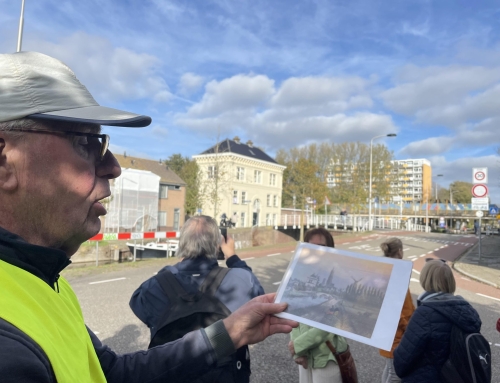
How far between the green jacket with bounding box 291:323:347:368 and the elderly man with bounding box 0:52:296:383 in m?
2.18

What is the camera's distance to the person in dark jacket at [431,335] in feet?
8.44

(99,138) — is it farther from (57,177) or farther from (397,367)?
(397,367)

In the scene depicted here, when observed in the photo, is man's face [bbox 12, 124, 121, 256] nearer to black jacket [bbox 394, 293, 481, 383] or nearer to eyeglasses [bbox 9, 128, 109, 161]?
eyeglasses [bbox 9, 128, 109, 161]

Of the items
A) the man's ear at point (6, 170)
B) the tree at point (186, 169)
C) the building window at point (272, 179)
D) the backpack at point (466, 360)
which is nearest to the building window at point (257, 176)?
the building window at point (272, 179)

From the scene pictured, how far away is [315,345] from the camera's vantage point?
292 centimetres

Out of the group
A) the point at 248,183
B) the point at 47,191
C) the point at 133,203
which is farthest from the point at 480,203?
the point at 248,183

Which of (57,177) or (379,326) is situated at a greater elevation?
(57,177)

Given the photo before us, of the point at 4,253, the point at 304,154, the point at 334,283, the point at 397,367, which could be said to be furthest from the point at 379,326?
the point at 304,154

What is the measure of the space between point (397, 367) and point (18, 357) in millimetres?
2787

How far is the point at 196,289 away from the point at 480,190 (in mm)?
15669

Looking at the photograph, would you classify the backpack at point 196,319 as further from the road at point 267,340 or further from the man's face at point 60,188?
the road at point 267,340

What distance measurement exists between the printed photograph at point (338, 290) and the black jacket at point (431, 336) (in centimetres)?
133

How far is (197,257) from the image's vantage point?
8.38 ft

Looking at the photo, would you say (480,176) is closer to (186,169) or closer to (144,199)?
(144,199)
